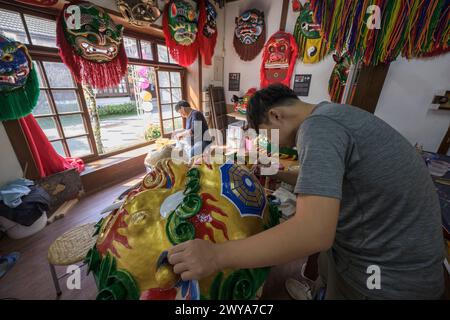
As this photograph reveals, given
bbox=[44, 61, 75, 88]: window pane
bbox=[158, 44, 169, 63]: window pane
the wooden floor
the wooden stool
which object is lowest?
the wooden floor

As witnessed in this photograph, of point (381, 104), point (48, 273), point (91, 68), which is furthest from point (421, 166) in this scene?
point (91, 68)

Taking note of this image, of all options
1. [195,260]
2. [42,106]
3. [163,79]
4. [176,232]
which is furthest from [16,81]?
[195,260]

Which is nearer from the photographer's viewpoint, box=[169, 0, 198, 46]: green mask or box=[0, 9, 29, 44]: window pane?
box=[0, 9, 29, 44]: window pane

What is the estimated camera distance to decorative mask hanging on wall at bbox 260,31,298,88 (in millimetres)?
3365

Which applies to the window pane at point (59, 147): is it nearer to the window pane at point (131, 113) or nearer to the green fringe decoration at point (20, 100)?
the window pane at point (131, 113)

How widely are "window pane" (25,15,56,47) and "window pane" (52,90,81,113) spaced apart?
1.62 feet

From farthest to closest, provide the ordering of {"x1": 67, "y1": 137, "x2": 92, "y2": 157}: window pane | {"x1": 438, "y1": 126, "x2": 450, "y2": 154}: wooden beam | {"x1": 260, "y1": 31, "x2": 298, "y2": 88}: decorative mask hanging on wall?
1. {"x1": 260, "y1": 31, "x2": 298, "y2": 88}: decorative mask hanging on wall
2. {"x1": 67, "y1": 137, "x2": 92, "y2": 157}: window pane
3. {"x1": 438, "y1": 126, "x2": 450, "y2": 154}: wooden beam

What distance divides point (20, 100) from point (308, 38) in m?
3.88

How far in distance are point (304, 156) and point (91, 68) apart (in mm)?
2614

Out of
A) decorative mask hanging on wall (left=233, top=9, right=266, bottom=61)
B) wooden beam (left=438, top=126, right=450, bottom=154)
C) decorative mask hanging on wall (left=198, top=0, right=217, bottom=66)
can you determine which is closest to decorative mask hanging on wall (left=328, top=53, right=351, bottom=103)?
wooden beam (left=438, top=126, right=450, bottom=154)

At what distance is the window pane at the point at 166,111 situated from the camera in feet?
11.8

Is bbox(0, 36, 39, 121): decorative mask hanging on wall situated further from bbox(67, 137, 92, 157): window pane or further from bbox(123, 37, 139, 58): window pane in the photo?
bbox(123, 37, 139, 58): window pane

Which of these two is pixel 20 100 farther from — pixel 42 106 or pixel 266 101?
pixel 266 101

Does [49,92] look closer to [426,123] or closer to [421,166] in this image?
[421,166]
